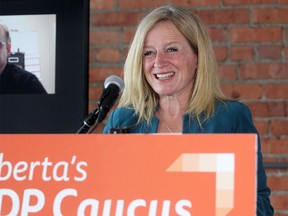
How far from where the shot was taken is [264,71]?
8.04 ft

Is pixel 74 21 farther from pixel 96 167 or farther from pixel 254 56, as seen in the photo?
pixel 96 167

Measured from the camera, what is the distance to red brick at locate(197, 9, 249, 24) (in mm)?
2453

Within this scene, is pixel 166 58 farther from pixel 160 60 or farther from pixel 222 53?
pixel 222 53

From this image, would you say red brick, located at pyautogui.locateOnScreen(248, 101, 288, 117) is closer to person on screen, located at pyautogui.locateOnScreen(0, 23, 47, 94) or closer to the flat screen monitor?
the flat screen monitor

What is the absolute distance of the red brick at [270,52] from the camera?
8.02ft

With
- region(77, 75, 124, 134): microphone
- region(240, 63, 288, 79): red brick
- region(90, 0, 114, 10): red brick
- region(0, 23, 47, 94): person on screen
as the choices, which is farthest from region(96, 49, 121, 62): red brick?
region(77, 75, 124, 134): microphone

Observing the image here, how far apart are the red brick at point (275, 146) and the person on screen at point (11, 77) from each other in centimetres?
95

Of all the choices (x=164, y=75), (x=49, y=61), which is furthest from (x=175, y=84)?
(x=49, y=61)

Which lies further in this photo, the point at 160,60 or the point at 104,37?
the point at 104,37

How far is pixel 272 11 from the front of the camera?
2447mm

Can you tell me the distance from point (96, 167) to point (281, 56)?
1.87 metres

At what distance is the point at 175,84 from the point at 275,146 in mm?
888

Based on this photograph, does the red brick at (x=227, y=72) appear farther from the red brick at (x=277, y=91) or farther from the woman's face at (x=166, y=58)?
the woman's face at (x=166, y=58)

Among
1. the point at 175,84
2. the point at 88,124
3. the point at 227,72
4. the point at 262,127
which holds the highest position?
the point at 227,72
